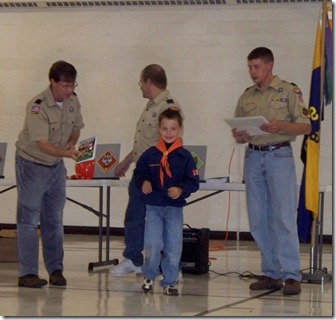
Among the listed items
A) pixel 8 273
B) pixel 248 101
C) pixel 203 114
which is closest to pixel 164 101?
pixel 248 101

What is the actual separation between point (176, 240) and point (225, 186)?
1.21 m

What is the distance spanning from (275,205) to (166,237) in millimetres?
795

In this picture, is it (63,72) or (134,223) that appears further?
(134,223)

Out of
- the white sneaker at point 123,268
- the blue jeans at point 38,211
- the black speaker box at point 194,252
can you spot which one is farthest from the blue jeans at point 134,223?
the blue jeans at point 38,211

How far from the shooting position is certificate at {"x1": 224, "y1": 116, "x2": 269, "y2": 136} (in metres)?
5.45

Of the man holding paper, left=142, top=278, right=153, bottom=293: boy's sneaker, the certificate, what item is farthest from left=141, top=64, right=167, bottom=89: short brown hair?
left=142, top=278, right=153, bottom=293: boy's sneaker

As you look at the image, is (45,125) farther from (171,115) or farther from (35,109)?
(171,115)

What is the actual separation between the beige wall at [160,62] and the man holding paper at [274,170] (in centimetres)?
466

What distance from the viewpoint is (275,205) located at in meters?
5.67

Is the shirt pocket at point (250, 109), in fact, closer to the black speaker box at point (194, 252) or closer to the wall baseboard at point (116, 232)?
the black speaker box at point (194, 252)

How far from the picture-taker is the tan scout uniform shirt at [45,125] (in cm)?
568

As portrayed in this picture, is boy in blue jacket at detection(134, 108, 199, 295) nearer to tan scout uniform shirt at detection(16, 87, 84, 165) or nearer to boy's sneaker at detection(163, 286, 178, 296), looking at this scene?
boy's sneaker at detection(163, 286, 178, 296)

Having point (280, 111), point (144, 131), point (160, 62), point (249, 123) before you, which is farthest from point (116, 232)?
point (249, 123)

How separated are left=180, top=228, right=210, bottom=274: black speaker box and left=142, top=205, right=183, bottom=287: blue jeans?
1.23m
